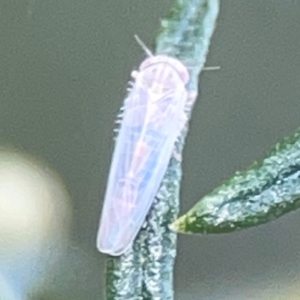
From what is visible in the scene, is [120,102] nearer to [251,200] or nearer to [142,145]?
[142,145]

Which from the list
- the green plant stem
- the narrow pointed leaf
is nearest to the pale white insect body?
the green plant stem

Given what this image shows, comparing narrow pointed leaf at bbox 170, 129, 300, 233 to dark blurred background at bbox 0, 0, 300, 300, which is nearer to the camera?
narrow pointed leaf at bbox 170, 129, 300, 233

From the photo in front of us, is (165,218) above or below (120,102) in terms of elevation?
below

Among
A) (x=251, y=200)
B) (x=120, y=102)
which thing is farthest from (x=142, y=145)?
(x=251, y=200)

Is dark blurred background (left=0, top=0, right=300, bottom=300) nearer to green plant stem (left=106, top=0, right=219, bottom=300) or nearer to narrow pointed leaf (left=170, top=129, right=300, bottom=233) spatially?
green plant stem (left=106, top=0, right=219, bottom=300)

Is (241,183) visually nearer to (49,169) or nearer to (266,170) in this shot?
(266,170)

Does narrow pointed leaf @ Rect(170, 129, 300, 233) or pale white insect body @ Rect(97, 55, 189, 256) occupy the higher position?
pale white insect body @ Rect(97, 55, 189, 256)
